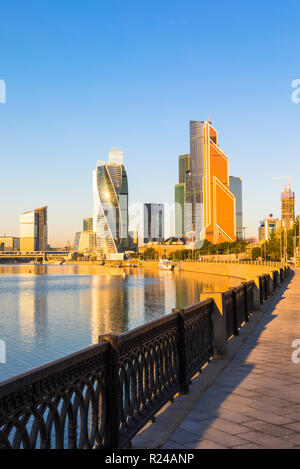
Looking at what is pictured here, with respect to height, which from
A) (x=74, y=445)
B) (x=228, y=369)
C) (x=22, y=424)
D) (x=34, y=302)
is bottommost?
(x=34, y=302)

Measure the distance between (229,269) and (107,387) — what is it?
101 metres

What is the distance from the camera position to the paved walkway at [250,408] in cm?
462

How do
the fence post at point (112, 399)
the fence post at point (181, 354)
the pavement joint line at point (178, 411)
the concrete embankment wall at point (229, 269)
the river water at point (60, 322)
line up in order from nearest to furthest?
the fence post at point (112, 399), the pavement joint line at point (178, 411), the fence post at point (181, 354), the river water at point (60, 322), the concrete embankment wall at point (229, 269)

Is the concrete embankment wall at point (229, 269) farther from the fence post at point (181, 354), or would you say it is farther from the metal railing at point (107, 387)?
the metal railing at point (107, 387)

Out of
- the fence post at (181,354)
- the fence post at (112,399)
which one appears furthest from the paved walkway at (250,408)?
the fence post at (112,399)

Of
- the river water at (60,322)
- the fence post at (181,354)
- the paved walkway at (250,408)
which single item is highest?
the fence post at (181,354)

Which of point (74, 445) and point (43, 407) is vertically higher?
point (43, 407)

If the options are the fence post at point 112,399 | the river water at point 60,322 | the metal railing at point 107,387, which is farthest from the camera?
the river water at point 60,322

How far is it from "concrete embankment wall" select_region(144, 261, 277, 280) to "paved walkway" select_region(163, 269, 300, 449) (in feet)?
173

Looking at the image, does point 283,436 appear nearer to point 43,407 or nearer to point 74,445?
point 74,445

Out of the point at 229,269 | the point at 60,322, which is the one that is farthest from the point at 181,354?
the point at 229,269

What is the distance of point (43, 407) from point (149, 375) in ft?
7.51

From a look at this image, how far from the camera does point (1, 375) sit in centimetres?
1853

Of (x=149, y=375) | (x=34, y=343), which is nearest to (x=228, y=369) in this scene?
(x=149, y=375)
